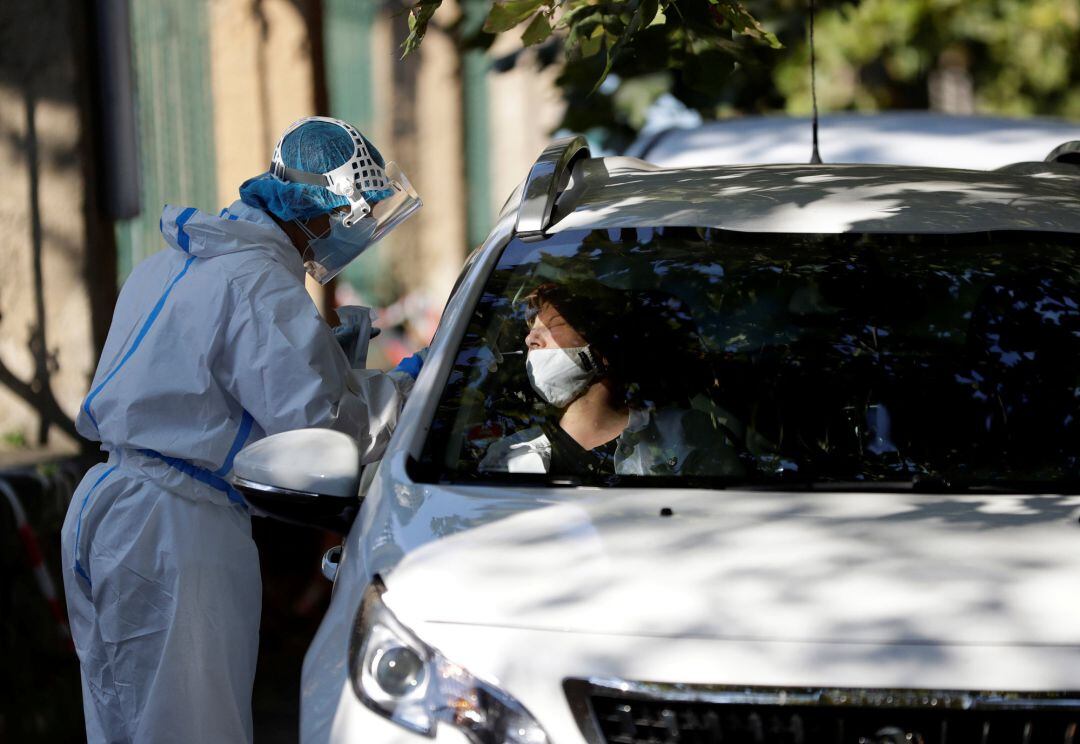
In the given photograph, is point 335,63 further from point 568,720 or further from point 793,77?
point 568,720

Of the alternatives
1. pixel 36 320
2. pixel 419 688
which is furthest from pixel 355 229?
pixel 36 320

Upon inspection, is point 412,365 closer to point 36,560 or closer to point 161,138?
point 36,560

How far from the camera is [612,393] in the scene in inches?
141

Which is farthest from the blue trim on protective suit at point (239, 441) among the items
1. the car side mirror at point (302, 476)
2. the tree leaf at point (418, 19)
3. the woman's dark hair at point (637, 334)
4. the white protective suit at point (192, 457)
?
the tree leaf at point (418, 19)

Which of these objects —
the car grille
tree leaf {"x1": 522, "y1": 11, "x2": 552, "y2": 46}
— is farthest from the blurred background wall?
the car grille

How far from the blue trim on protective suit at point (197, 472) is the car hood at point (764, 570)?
116 centimetres

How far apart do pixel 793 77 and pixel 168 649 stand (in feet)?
40.8

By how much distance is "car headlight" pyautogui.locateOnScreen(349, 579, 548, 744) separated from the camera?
266 cm

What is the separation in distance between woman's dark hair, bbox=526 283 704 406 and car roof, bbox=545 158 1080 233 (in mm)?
168

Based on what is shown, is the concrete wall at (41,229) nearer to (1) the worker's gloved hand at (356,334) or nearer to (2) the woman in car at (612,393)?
(1) the worker's gloved hand at (356,334)

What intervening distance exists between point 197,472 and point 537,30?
Result: 168 centimetres

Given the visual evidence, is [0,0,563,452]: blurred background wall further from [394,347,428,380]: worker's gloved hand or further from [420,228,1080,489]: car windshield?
[420,228,1080,489]: car windshield

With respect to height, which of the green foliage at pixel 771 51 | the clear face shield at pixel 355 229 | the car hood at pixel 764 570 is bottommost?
the car hood at pixel 764 570

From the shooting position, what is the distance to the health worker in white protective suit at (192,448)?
393 cm
